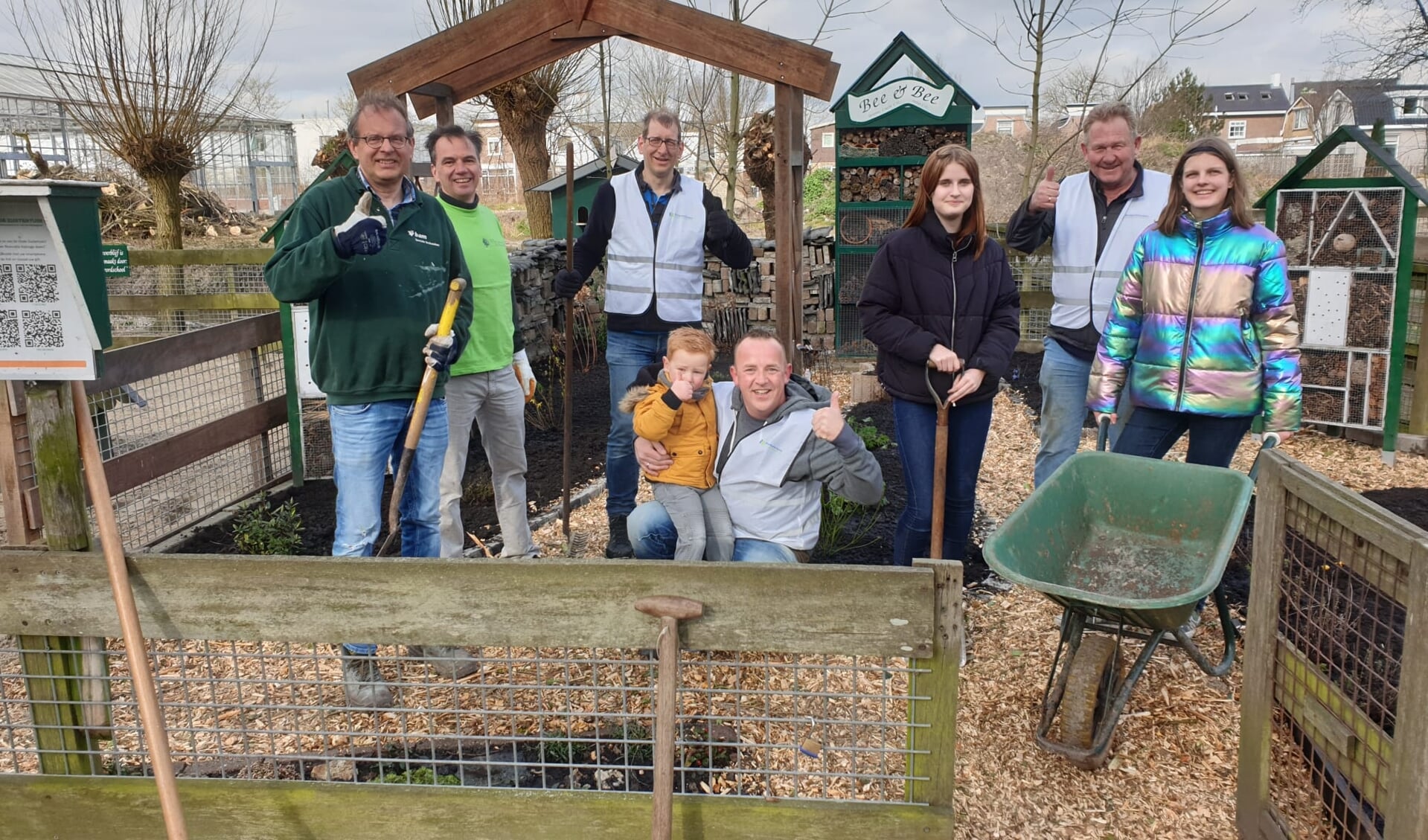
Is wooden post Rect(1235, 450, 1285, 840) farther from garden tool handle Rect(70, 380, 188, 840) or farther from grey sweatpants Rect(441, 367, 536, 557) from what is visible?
grey sweatpants Rect(441, 367, 536, 557)

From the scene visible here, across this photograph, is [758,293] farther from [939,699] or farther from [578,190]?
[939,699]

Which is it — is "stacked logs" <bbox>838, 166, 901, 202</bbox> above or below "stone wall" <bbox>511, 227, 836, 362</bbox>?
above

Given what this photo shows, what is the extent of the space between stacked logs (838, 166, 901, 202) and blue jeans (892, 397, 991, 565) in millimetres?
6411

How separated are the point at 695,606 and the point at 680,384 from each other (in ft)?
4.36

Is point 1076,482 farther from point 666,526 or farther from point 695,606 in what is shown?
point 695,606

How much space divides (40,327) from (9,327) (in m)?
0.06

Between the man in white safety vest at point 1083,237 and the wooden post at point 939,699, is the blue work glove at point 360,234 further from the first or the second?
the man in white safety vest at point 1083,237

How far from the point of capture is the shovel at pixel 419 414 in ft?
9.68

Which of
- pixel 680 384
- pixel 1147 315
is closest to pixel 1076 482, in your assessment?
pixel 1147 315

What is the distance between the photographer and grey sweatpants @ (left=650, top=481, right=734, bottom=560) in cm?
327

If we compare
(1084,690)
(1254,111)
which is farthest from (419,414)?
(1254,111)

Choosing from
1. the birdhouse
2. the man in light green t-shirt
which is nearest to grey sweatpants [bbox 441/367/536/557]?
the man in light green t-shirt

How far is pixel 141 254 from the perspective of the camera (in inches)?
333

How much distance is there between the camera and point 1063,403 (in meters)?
3.98
